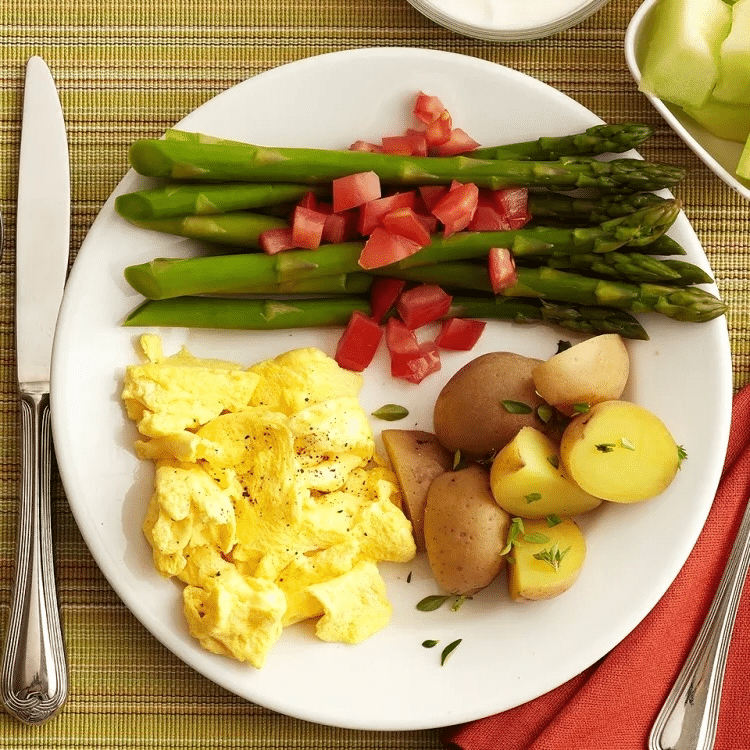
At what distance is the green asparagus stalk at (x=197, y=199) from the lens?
9.23 ft

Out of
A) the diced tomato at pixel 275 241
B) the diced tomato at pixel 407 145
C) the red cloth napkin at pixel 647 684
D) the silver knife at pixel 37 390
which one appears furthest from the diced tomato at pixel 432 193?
the red cloth napkin at pixel 647 684

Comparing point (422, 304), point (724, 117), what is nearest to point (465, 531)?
point (422, 304)

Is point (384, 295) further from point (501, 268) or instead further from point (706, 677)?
point (706, 677)

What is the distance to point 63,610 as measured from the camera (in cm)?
302

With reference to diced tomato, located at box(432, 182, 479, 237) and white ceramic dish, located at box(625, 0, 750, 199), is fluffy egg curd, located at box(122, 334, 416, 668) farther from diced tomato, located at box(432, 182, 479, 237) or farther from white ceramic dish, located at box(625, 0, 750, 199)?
white ceramic dish, located at box(625, 0, 750, 199)

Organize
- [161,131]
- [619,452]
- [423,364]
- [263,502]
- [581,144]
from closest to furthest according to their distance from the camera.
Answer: [619,452], [263,502], [581,144], [423,364], [161,131]

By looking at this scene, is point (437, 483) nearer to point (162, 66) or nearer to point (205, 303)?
point (205, 303)

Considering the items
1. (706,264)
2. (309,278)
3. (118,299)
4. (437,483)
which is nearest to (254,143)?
(309,278)

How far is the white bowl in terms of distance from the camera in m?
3.02

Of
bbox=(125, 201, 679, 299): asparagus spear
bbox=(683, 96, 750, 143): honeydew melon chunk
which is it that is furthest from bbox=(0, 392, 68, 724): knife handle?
bbox=(683, 96, 750, 143): honeydew melon chunk

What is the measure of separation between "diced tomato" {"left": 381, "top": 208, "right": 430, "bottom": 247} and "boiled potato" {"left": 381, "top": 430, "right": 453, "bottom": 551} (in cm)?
64

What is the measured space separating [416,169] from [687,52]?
3.06ft

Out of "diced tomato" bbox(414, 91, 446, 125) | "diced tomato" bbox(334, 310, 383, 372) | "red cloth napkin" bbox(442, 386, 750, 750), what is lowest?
"red cloth napkin" bbox(442, 386, 750, 750)

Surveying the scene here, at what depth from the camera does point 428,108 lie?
294 cm
